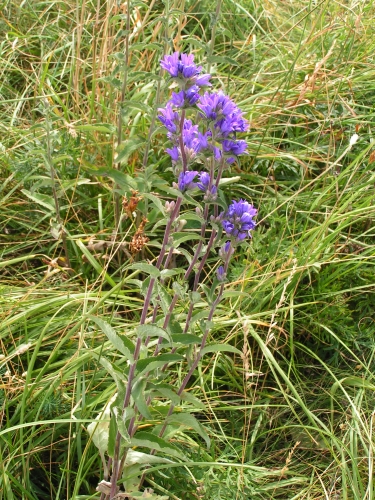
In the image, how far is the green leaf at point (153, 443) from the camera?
141 centimetres

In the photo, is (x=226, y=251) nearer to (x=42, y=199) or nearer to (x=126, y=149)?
(x=126, y=149)

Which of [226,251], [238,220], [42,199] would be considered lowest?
[42,199]

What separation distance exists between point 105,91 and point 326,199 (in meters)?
1.09

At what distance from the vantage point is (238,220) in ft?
4.73

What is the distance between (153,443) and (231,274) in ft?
3.04

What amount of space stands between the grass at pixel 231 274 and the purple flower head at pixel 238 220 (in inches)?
6.1

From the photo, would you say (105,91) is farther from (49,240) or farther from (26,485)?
(26,485)

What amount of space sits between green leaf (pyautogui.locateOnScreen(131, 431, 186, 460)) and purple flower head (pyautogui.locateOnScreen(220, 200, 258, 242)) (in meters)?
0.50

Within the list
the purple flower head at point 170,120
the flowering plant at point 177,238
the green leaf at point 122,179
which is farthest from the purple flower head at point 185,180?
the green leaf at point 122,179

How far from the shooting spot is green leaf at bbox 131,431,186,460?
1.41 meters

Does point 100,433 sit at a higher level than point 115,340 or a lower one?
lower

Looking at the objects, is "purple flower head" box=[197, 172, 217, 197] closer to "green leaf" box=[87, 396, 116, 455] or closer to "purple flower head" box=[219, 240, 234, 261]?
"purple flower head" box=[219, 240, 234, 261]

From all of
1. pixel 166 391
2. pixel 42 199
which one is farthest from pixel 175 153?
pixel 42 199

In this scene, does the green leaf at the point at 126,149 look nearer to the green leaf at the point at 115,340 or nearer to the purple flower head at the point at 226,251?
the purple flower head at the point at 226,251
